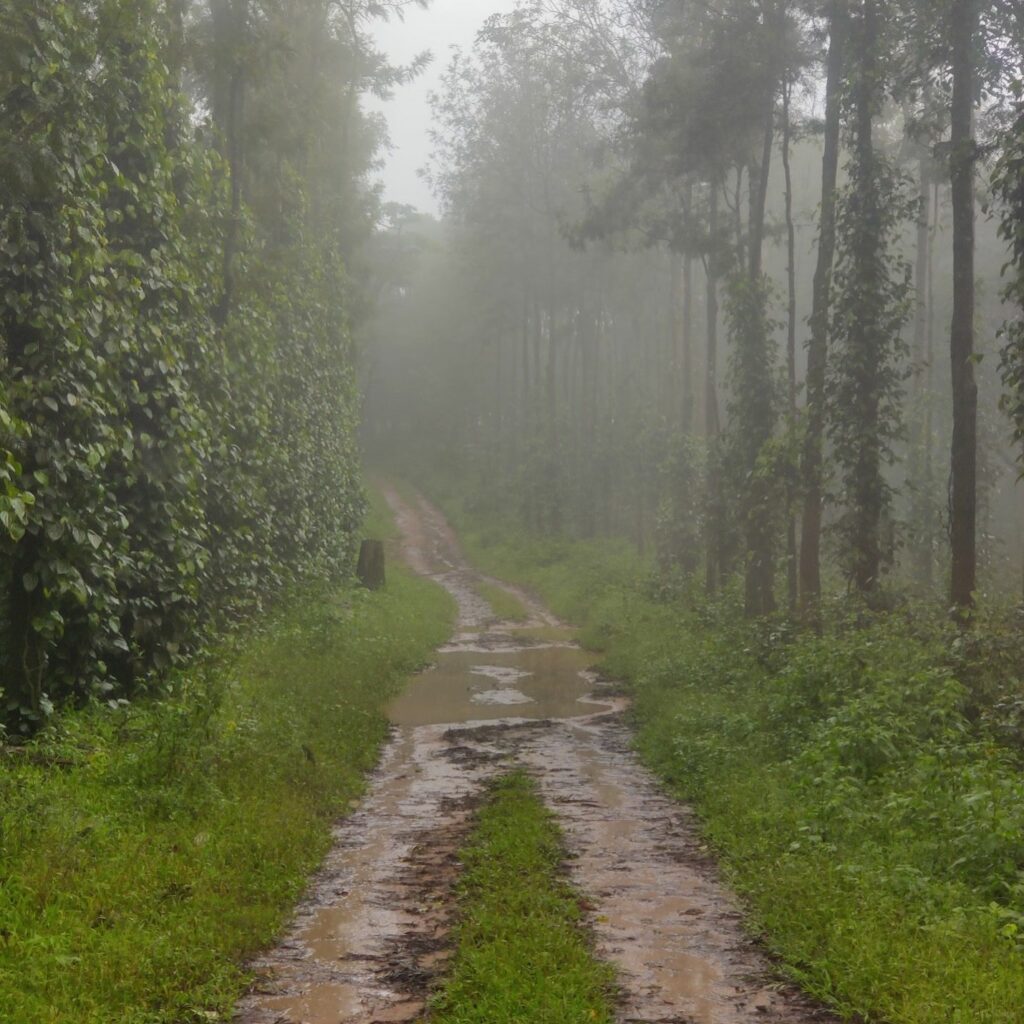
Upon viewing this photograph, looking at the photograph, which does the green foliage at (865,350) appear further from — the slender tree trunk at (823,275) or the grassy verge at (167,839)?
the grassy verge at (167,839)

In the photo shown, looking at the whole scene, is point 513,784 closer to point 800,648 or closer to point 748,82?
point 800,648

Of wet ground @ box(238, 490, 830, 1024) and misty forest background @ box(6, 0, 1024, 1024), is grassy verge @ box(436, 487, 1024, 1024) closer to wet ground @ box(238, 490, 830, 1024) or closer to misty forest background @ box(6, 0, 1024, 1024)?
misty forest background @ box(6, 0, 1024, 1024)

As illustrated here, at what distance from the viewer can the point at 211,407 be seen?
51.0 ft

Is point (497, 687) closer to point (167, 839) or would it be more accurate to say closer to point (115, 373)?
point (115, 373)

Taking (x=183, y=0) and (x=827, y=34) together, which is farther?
(x=827, y=34)

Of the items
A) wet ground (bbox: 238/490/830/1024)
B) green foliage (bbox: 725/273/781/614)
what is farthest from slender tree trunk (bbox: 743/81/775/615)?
wet ground (bbox: 238/490/830/1024)

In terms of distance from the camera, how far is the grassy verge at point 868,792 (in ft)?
20.2

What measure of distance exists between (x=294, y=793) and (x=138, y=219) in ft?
22.7

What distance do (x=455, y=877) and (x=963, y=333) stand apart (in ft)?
32.5

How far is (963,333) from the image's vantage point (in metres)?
14.2

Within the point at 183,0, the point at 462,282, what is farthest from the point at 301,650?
the point at 462,282

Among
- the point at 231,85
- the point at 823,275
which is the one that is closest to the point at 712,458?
the point at 823,275

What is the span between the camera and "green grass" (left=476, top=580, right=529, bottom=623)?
26.7 metres

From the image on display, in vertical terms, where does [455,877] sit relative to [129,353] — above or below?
below
